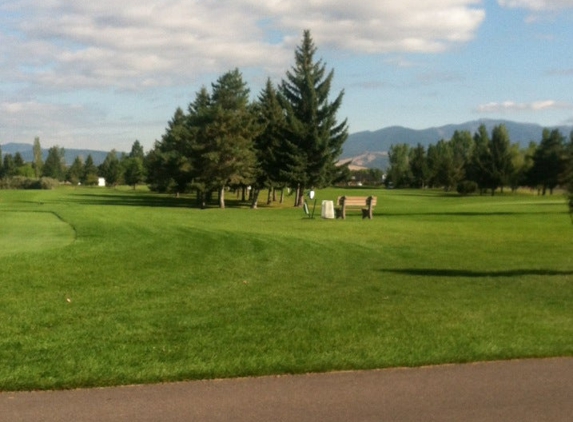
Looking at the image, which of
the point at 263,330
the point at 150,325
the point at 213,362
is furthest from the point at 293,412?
the point at 150,325

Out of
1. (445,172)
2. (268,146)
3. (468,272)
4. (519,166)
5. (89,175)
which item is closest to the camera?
(468,272)

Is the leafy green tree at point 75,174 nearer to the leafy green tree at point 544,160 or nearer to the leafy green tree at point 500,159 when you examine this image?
the leafy green tree at point 500,159

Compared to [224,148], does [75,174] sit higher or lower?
lower

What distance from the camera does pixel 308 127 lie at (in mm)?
65688

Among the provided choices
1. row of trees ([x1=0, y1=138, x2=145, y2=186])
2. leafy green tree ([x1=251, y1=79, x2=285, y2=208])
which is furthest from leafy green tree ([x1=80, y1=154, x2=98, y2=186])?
leafy green tree ([x1=251, y1=79, x2=285, y2=208])

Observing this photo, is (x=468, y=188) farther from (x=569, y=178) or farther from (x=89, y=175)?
(x=89, y=175)

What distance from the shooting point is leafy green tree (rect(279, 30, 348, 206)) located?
213 feet

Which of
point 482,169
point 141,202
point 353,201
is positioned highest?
point 482,169

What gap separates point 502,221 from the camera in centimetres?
3528

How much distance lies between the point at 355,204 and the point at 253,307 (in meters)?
26.8

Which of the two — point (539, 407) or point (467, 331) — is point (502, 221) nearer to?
point (467, 331)

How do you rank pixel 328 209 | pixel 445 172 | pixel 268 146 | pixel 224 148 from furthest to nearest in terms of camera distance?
pixel 445 172
pixel 268 146
pixel 224 148
pixel 328 209

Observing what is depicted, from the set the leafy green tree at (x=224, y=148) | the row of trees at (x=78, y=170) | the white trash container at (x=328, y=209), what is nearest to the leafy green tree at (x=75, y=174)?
the row of trees at (x=78, y=170)

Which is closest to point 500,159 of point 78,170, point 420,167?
point 420,167
